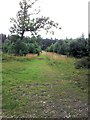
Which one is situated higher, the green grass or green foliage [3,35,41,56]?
green foliage [3,35,41,56]

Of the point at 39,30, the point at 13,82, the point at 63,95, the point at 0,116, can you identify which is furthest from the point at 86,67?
the point at 39,30

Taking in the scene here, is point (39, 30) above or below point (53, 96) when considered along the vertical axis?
above

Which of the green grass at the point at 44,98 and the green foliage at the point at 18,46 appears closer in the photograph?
the green grass at the point at 44,98

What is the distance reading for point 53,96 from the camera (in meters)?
8.52

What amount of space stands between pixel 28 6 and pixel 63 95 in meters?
27.7

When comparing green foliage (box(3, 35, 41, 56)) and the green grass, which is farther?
green foliage (box(3, 35, 41, 56))

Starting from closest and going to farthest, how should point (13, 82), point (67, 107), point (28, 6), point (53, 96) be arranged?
point (67, 107), point (53, 96), point (13, 82), point (28, 6)

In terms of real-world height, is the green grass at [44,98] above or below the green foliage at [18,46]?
below

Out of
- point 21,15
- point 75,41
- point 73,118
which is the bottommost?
point 73,118

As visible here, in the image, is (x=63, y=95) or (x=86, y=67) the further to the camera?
(x=86, y=67)

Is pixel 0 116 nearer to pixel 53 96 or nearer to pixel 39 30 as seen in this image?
pixel 53 96

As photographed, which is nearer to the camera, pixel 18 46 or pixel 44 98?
pixel 44 98

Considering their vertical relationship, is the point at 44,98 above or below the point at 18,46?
below

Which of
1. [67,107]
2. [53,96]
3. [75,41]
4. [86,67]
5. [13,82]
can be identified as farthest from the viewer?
[75,41]
